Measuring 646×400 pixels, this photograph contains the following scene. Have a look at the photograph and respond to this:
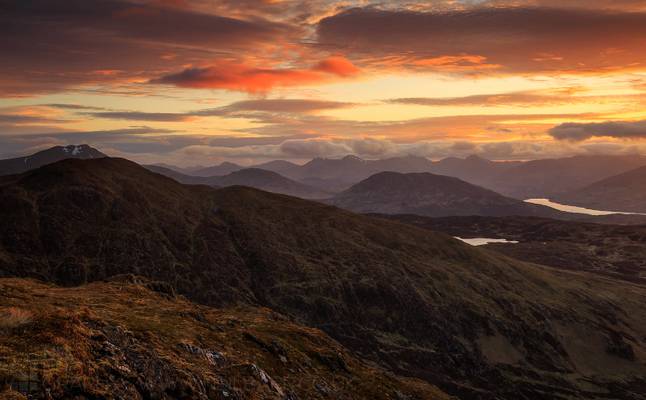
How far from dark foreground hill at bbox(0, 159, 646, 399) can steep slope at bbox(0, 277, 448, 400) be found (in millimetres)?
84254

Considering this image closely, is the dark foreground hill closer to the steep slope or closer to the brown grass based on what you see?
the steep slope

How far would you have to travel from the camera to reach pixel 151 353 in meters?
23.2

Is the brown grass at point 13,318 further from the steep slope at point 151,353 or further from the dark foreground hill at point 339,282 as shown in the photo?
the dark foreground hill at point 339,282

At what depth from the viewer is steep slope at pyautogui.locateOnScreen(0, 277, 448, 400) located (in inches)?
714

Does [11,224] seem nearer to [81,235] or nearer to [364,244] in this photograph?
[81,235]

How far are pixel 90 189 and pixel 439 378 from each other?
410 feet

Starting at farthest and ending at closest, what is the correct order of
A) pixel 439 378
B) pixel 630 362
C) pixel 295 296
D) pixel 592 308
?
1. pixel 592 308
2. pixel 630 362
3. pixel 295 296
4. pixel 439 378

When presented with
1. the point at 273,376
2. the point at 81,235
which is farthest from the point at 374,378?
the point at 81,235

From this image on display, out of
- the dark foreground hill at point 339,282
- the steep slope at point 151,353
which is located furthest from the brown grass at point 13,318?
the dark foreground hill at point 339,282

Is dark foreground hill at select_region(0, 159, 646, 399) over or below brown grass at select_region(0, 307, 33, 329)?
below

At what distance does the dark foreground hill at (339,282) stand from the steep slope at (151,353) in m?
84.3

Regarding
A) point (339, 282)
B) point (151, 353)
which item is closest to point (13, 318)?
point (151, 353)

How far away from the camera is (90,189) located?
160m

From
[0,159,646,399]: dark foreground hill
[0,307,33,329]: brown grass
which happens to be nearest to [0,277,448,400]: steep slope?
[0,307,33,329]: brown grass
